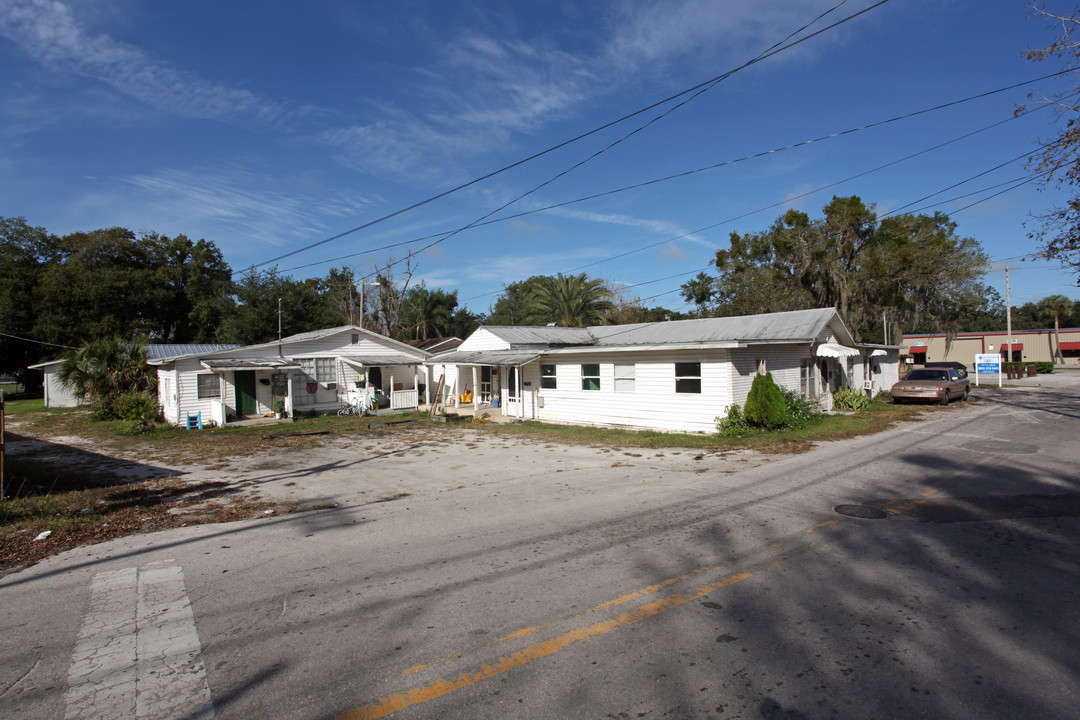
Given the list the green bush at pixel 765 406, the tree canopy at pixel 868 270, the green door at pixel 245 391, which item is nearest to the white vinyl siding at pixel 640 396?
the green bush at pixel 765 406

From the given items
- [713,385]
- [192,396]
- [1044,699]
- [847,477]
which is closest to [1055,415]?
[713,385]

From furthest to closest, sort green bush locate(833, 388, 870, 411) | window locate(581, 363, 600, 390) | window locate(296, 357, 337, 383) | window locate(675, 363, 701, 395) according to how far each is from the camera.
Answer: window locate(296, 357, 337, 383) < green bush locate(833, 388, 870, 411) < window locate(581, 363, 600, 390) < window locate(675, 363, 701, 395)

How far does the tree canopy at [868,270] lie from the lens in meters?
33.9

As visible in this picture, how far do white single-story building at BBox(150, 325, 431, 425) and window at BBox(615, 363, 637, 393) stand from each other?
11.3m

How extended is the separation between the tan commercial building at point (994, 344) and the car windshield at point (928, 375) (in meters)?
37.5

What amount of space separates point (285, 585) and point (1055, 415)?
76.1 feet

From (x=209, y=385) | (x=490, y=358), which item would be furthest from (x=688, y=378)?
(x=209, y=385)

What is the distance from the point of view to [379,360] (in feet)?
89.6

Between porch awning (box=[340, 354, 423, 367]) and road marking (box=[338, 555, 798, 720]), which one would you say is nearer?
road marking (box=[338, 555, 798, 720])

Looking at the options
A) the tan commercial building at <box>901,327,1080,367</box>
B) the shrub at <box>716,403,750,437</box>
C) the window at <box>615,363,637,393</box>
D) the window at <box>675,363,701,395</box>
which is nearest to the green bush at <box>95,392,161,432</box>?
the window at <box>615,363,637,393</box>

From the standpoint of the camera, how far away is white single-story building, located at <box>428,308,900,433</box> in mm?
17188

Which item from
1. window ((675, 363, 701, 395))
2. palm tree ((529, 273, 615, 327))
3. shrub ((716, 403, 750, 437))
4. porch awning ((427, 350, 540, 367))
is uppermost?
palm tree ((529, 273, 615, 327))

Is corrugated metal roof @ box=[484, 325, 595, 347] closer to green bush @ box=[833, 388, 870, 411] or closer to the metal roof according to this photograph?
green bush @ box=[833, 388, 870, 411]

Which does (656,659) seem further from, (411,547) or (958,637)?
(411,547)
